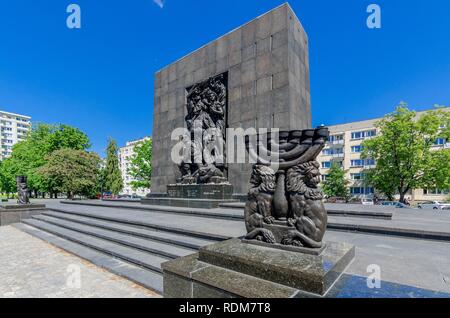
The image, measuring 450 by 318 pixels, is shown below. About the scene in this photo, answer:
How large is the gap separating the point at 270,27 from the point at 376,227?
380 inches

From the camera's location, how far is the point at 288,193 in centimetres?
351

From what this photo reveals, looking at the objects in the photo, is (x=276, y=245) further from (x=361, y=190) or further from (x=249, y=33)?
(x=361, y=190)

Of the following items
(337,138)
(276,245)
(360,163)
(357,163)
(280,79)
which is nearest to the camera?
(276,245)

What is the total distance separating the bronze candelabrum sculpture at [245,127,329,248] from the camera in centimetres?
323

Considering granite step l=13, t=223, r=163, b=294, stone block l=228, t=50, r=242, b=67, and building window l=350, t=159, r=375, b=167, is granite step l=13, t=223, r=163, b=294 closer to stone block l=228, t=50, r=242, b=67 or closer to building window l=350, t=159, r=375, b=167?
stone block l=228, t=50, r=242, b=67

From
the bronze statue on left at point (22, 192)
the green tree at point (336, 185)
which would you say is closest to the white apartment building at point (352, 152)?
the green tree at point (336, 185)

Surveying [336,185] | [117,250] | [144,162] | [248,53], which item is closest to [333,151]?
[336,185]

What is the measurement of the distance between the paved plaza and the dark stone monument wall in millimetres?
7027

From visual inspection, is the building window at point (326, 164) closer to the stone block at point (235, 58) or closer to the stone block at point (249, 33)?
Answer: the stone block at point (235, 58)

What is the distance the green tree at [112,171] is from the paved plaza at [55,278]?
46823mm

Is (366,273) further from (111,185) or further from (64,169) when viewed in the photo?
(111,185)

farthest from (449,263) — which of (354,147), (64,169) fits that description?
(354,147)

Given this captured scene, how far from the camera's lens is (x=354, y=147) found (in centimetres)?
4975

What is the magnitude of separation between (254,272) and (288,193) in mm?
1304
